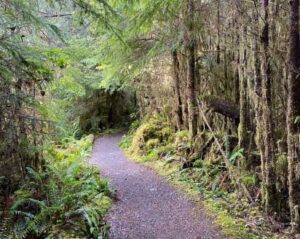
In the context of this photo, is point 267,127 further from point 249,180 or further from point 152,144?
point 152,144

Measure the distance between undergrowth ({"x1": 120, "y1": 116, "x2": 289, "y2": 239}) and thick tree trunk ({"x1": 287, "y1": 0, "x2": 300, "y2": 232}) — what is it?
523 mm

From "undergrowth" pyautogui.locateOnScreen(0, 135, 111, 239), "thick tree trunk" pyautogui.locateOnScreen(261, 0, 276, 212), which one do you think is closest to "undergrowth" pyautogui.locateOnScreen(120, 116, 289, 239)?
"thick tree trunk" pyautogui.locateOnScreen(261, 0, 276, 212)

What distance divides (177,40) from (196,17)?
0.71 meters

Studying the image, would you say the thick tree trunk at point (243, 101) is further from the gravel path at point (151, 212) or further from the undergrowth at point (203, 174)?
the gravel path at point (151, 212)

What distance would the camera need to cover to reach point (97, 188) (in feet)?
23.2

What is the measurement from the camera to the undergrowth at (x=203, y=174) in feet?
18.7

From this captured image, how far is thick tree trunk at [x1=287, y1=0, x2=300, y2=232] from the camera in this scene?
502 cm

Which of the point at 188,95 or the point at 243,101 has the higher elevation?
the point at 188,95

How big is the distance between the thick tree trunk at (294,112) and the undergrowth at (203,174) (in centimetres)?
52

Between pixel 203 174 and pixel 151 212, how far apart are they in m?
2.19

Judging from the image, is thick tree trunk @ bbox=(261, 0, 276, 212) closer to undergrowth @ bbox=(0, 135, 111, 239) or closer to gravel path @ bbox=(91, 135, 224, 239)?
gravel path @ bbox=(91, 135, 224, 239)

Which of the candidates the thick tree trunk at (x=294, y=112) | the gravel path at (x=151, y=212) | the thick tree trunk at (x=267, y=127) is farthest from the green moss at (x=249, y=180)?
the thick tree trunk at (x=294, y=112)

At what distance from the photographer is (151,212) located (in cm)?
649

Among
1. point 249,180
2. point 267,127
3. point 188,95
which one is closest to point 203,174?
point 249,180
